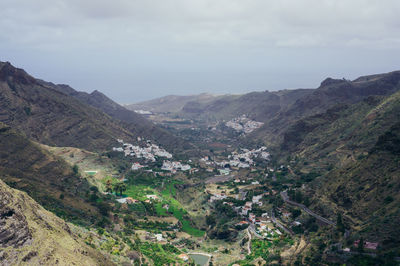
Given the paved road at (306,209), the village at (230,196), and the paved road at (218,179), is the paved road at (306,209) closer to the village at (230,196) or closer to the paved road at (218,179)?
the village at (230,196)

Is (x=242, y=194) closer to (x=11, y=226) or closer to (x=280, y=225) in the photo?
(x=280, y=225)

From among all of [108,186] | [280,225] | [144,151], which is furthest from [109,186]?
[144,151]

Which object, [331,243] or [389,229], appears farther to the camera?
[331,243]

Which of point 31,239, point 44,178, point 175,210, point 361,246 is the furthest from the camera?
point 175,210

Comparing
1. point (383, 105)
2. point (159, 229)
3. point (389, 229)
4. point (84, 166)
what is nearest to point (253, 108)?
point (383, 105)

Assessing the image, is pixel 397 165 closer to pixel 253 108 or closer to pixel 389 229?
pixel 389 229

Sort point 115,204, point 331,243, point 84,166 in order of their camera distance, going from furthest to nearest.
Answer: point 84,166, point 115,204, point 331,243

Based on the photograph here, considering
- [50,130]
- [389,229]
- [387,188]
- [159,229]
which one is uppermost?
[50,130]
